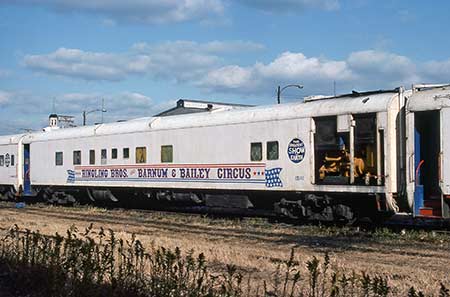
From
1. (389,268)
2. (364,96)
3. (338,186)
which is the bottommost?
(389,268)

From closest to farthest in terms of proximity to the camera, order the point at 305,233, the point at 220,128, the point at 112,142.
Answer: the point at 305,233, the point at 220,128, the point at 112,142

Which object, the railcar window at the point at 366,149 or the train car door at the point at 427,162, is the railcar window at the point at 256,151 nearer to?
the railcar window at the point at 366,149

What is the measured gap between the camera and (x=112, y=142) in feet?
81.9

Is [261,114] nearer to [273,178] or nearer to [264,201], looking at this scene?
[273,178]

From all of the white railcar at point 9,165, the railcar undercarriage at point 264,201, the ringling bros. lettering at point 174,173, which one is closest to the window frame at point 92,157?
the ringling bros. lettering at point 174,173

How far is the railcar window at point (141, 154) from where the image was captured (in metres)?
23.3

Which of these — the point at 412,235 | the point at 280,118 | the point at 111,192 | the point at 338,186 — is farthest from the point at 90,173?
the point at 412,235

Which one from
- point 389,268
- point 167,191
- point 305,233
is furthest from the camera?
point 167,191

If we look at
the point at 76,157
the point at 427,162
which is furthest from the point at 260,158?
the point at 76,157

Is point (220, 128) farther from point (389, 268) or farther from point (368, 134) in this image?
point (389, 268)

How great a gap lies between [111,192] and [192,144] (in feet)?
18.6

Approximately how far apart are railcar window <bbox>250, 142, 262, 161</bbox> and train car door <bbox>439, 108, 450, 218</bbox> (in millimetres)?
5841

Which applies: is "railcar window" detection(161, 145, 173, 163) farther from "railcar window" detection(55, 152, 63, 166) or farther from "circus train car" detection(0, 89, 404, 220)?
Result: "railcar window" detection(55, 152, 63, 166)

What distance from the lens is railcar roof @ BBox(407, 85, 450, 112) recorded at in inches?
568
